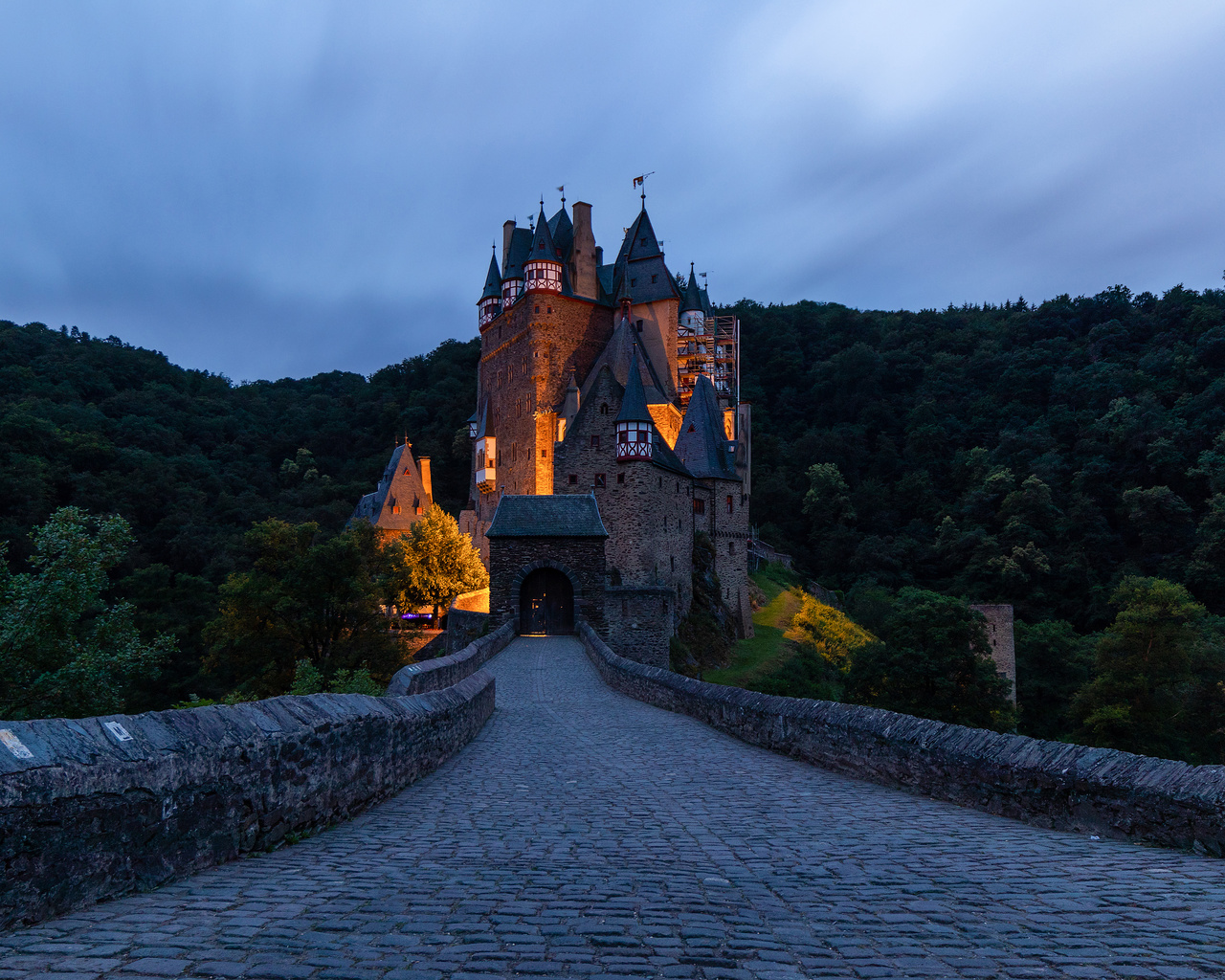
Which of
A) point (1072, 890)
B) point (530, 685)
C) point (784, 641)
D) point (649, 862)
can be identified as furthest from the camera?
point (784, 641)

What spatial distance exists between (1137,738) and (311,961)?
120 ft

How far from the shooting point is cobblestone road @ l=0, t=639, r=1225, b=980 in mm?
3287

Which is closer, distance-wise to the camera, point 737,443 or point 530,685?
point 530,685

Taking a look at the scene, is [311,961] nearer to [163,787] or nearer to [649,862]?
[163,787]

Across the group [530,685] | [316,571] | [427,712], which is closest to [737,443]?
[316,571]

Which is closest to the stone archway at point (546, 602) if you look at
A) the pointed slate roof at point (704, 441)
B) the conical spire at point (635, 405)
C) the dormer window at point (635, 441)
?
the dormer window at point (635, 441)

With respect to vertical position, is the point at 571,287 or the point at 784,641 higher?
the point at 571,287

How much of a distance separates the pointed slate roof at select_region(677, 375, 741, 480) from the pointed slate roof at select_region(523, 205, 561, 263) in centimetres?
1376

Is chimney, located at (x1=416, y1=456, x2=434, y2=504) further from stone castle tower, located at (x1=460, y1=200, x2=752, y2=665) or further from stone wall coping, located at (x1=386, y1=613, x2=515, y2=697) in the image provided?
stone wall coping, located at (x1=386, y1=613, x2=515, y2=697)

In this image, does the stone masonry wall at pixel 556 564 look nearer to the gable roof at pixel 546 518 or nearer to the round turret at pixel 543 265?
the gable roof at pixel 546 518

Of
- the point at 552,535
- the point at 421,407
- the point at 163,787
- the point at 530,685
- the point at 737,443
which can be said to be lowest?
the point at 530,685

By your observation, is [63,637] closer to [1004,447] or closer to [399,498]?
[399,498]

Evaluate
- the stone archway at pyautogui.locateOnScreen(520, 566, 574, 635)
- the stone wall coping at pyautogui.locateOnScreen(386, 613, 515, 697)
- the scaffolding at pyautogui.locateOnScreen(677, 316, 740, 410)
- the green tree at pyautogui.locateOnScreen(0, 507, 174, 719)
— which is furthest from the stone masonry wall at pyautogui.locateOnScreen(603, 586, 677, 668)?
the scaffolding at pyautogui.locateOnScreen(677, 316, 740, 410)

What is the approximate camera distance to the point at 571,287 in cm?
5425
